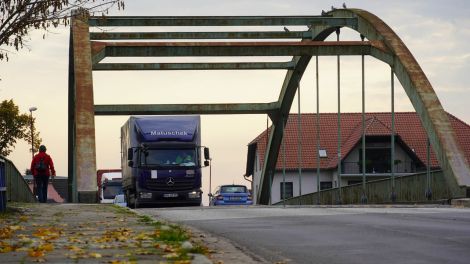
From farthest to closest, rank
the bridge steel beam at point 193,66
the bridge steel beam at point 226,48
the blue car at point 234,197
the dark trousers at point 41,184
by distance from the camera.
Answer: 1. the blue car at point 234,197
2. the bridge steel beam at point 193,66
3. the bridge steel beam at point 226,48
4. the dark trousers at point 41,184

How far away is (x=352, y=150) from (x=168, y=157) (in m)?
46.6

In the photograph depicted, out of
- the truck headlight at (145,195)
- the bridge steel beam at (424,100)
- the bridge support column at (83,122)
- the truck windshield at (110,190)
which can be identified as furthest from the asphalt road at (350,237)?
the truck windshield at (110,190)

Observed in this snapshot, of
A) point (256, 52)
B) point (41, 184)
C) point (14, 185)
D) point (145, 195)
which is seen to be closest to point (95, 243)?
point (41, 184)

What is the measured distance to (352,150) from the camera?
80688 millimetres

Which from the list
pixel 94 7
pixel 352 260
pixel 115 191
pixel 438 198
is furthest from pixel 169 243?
pixel 115 191

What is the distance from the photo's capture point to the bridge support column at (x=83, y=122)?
28.1 m

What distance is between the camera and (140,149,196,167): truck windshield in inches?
1378

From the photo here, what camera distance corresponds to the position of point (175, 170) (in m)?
35.7

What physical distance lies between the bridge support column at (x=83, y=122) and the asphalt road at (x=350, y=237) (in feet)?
33.0

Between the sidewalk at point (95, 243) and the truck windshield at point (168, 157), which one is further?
the truck windshield at point (168, 157)

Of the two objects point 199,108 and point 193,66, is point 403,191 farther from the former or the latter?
point 199,108

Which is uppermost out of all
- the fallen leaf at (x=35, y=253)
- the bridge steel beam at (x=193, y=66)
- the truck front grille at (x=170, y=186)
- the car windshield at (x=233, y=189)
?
the bridge steel beam at (x=193, y=66)

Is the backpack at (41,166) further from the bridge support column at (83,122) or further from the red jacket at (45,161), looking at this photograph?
the bridge support column at (83,122)

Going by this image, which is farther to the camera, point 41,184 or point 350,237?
point 41,184
